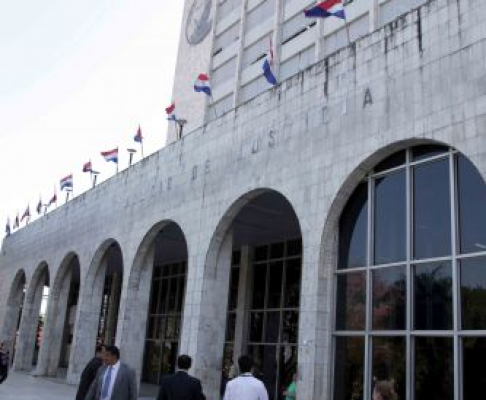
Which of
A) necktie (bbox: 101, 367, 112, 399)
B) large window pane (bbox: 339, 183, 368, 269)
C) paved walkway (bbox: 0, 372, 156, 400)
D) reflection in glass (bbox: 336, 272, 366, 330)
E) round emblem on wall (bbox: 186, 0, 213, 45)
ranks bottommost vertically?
paved walkway (bbox: 0, 372, 156, 400)

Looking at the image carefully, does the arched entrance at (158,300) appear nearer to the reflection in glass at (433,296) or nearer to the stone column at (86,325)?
the stone column at (86,325)

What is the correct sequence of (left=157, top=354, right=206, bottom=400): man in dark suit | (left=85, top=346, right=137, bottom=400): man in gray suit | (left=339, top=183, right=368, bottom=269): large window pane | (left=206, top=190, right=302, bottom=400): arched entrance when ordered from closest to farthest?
(left=157, top=354, right=206, bottom=400): man in dark suit → (left=85, top=346, right=137, bottom=400): man in gray suit → (left=339, top=183, right=368, bottom=269): large window pane → (left=206, top=190, right=302, bottom=400): arched entrance

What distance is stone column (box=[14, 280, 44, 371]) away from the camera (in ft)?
112

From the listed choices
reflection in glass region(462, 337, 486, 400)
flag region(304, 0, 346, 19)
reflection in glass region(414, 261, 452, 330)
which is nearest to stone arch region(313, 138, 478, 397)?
reflection in glass region(414, 261, 452, 330)

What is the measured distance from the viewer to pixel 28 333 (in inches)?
1377

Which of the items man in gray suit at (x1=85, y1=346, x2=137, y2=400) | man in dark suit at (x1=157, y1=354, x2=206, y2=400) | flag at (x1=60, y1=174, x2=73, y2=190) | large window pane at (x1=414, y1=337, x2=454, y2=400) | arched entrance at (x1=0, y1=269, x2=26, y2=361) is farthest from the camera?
arched entrance at (x1=0, y1=269, x2=26, y2=361)

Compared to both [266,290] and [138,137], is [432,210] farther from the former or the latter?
[138,137]

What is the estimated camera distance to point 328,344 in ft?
45.3

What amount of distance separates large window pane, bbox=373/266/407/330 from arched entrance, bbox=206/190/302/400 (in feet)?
20.4

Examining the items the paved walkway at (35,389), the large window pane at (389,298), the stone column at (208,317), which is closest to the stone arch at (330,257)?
the large window pane at (389,298)

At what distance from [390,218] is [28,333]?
90.5 feet

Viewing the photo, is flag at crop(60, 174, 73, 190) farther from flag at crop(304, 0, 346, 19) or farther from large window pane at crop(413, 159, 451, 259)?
large window pane at crop(413, 159, 451, 259)

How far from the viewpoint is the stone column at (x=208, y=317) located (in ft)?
58.0

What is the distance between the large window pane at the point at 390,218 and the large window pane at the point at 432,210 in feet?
1.08
